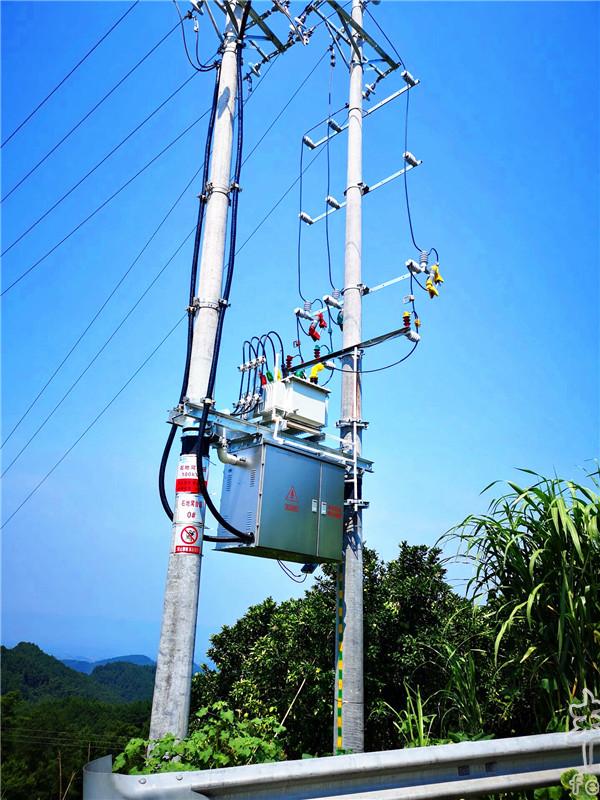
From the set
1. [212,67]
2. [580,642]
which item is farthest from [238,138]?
[580,642]

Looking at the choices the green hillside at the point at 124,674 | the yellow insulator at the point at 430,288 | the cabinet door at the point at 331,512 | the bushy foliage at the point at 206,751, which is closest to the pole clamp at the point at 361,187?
the yellow insulator at the point at 430,288

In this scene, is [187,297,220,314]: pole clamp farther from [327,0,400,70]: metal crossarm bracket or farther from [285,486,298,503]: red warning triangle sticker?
[327,0,400,70]: metal crossarm bracket

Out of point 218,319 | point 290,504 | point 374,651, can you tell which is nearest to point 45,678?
point 374,651

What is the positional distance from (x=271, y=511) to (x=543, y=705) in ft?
9.49

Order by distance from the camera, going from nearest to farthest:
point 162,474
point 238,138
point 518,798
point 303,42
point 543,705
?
1. point 518,798
2. point 543,705
3. point 162,474
4. point 238,138
5. point 303,42

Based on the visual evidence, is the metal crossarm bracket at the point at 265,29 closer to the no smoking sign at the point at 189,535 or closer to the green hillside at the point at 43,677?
the no smoking sign at the point at 189,535

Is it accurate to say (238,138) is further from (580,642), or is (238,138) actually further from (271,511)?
(580,642)

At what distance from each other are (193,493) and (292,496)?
1218 mm

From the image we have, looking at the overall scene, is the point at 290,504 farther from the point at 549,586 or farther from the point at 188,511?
the point at 549,586

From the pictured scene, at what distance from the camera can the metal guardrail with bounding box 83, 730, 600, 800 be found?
7.29 feet

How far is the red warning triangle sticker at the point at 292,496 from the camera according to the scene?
6438mm

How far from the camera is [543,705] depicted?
4215 mm

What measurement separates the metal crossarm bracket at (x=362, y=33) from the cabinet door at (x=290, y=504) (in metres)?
6.22

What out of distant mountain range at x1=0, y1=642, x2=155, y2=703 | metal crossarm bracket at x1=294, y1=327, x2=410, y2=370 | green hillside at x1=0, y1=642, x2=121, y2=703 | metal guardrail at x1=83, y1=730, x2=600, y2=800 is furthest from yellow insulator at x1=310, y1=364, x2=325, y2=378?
green hillside at x1=0, y1=642, x2=121, y2=703
